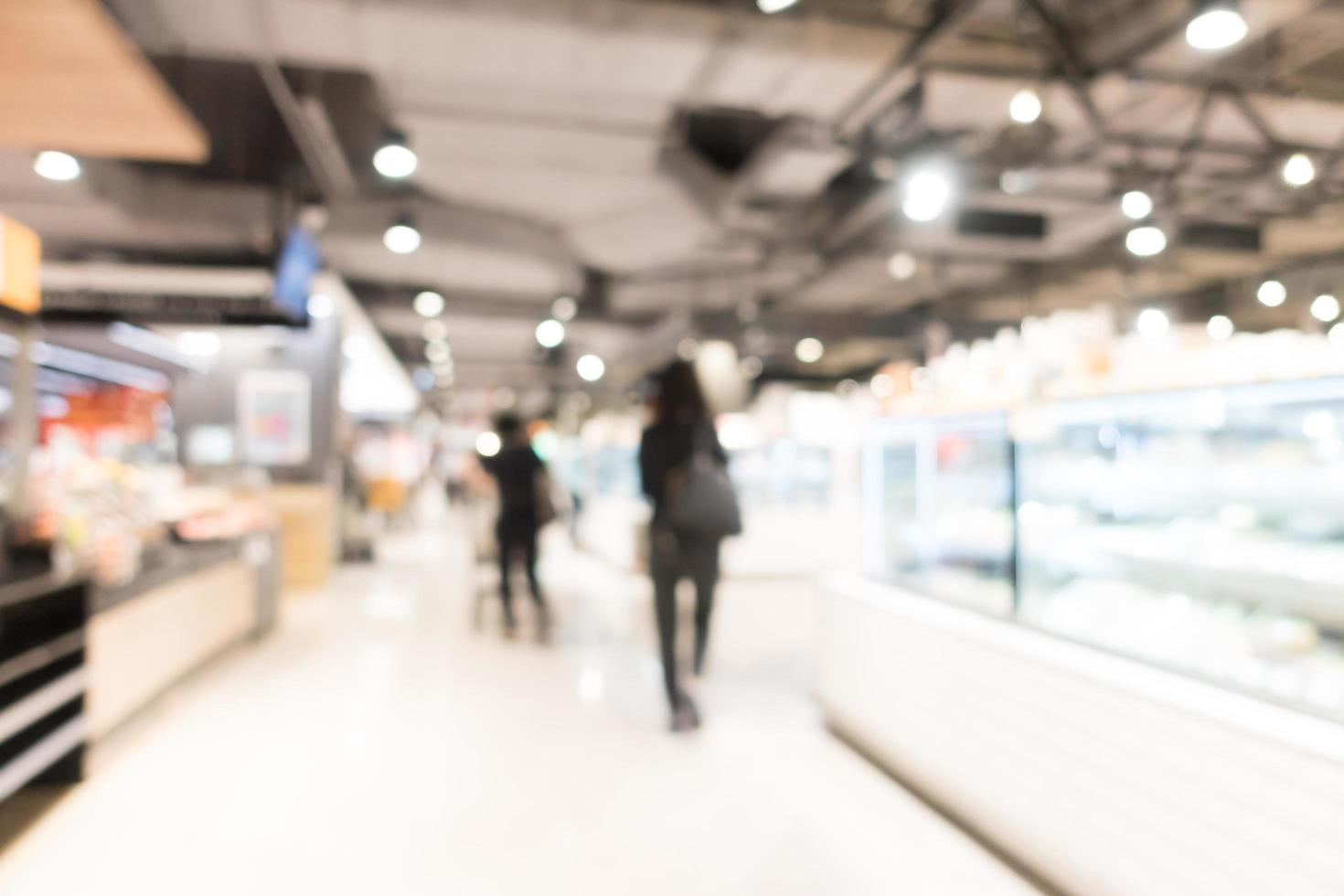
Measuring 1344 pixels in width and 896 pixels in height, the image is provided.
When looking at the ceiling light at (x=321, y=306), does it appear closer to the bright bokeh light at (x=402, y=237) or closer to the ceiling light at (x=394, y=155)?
the bright bokeh light at (x=402, y=237)

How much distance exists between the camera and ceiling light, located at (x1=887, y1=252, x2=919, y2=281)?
9641 mm

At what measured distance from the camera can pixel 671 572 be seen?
3.94 m

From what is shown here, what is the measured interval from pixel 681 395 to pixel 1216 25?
2.85 m

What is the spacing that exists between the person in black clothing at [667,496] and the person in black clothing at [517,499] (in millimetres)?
2209

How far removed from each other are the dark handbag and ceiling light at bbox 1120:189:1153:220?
4073 mm

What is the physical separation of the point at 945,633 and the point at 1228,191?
19.2 ft

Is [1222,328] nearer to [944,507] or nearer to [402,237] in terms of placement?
[944,507]

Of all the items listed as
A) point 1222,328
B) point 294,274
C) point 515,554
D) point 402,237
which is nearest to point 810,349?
point 402,237

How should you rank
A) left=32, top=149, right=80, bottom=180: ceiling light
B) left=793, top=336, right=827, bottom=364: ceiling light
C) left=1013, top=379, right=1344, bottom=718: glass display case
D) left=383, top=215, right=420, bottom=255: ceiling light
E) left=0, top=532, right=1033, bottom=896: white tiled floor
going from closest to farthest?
left=1013, top=379, right=1344, bottom=718: glass display case < left=0, top=532, right=1033, bottom=896: white tiled floor < left=32, top=149, right=80, bottom=180: ceiling light < left=383, top=215, right=420, bottom=255: ceiling light < left=793, top=336, right=827, bottom=364: ceiling light

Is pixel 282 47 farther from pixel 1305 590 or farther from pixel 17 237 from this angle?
pixel 1305 590

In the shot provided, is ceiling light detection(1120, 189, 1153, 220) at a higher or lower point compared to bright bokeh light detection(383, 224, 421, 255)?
lower

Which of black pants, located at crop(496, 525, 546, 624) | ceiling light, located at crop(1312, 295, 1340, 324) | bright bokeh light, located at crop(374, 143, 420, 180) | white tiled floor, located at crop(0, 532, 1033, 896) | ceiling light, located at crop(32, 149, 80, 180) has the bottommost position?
white tiled floor, located at crop(0, 532, 1033, 896)

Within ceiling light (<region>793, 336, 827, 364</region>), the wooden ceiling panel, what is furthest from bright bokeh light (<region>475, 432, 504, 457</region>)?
ceiling light (<region>793, 336, 827, 364</region>)

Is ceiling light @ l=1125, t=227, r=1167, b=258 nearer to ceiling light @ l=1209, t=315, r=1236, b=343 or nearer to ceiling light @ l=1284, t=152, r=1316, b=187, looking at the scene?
ceiling light @ l=1284, t=152, r=1316, b=187
